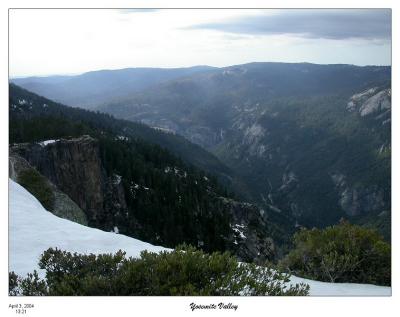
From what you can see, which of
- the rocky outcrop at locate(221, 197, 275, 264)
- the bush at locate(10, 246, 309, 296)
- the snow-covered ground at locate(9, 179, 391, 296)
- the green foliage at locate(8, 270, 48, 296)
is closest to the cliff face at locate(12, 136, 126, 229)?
the rocky outcrop at locate(221, 197, 275, 264)

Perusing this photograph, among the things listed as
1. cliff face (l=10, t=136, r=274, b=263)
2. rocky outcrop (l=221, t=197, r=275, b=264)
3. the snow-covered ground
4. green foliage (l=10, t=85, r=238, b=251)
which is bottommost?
rocky outcrop (l=221, t=197, r=275, b=264)

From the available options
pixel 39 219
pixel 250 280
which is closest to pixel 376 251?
pixel 250 280

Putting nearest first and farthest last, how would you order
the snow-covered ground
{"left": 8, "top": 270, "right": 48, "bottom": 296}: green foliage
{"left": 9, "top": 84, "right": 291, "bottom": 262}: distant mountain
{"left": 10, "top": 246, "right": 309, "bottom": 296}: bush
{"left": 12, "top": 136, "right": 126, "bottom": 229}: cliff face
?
{"left": 10, "top": 246, "right": 309, "bottom": 296}: bush → {"left": 8, "top": 270, "right": 48, "bottom": 296}: green foliage → the snow-covered ground → {"left": 9, "top": 84, "right": 291, "bottom": 262}: distant mountain → {"left": 12, "top": 136, "right": 126, "bottom": 229}: cliff face

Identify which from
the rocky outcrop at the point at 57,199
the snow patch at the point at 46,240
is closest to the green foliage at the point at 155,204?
the rocky outcrop at the point at 57,199

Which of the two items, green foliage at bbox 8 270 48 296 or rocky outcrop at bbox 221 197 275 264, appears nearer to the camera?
green foliage at bbox 8 270 48 296

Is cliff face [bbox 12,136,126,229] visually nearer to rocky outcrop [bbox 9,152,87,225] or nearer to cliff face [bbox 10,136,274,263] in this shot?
cliff face [bbox 10,136,274,263]

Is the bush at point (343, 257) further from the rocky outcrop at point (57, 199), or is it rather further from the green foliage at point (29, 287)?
the rocky outcrop at point (57, 199)

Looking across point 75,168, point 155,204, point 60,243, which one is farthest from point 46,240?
point 155,204
